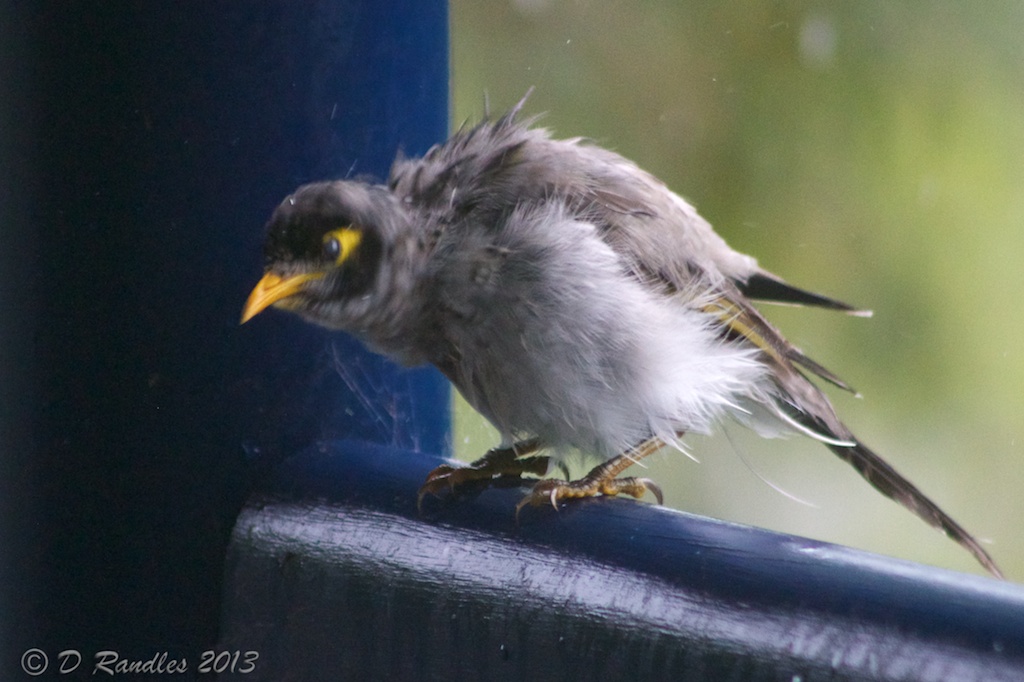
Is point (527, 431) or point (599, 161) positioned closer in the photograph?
point (527, 431)

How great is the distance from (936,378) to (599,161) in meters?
2.07

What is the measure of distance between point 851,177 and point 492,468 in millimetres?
2511

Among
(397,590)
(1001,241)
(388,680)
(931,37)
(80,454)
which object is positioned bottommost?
(388,680)

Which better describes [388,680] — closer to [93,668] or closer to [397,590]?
[397,590]

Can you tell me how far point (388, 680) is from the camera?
201 centimetres

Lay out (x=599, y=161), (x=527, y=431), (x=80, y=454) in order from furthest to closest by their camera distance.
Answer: (x=599, y=161)
(x=527, y=431)
(x=80, y=454)

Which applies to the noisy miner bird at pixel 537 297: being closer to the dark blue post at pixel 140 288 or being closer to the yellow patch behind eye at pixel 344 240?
the yellow patch behind eye at pixel 344 240

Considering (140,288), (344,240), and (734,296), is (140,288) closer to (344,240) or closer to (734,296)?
(344,240)

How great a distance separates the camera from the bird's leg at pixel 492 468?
7.33ft

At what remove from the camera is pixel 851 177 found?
4609 mm

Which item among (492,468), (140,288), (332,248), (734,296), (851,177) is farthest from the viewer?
(851,177)

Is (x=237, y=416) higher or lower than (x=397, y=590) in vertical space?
higher

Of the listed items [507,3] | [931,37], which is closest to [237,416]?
[507,3]

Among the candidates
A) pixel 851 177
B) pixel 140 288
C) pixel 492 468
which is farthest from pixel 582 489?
pixel 851 177
